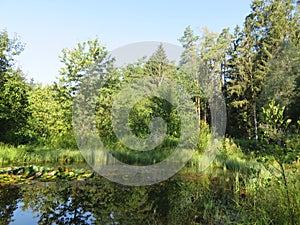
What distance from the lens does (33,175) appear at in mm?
4398

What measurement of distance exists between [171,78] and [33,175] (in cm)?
549

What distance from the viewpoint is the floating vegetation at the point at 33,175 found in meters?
4.06

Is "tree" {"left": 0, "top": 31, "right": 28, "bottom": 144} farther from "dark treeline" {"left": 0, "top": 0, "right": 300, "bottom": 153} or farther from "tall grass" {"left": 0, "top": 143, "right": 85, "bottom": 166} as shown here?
"tall grass" {"left": 0, "top": 143, "right": 85, "bottom": 166}

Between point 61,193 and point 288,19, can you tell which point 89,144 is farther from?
point 288,19

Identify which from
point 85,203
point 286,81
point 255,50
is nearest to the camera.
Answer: point 85,203

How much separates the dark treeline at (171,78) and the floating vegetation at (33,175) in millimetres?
3178

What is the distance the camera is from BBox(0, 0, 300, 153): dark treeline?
25.3ft

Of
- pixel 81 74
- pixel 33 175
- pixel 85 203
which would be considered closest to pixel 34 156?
pixel 33 175

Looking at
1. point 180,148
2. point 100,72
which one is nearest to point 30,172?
point 100,72

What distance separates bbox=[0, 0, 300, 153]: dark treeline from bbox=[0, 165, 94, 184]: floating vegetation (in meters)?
3.18

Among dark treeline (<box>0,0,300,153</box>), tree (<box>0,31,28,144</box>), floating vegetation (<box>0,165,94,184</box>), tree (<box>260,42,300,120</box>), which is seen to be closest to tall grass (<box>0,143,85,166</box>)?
tree (<box>0,31,28,144</box>)

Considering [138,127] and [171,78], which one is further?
[171,78]

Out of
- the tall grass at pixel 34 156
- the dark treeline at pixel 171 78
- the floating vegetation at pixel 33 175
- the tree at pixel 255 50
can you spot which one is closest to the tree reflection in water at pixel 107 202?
the floating vegetation at pixel 33 175

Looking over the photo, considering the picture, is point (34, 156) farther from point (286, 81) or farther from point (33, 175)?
point (286, 81)
